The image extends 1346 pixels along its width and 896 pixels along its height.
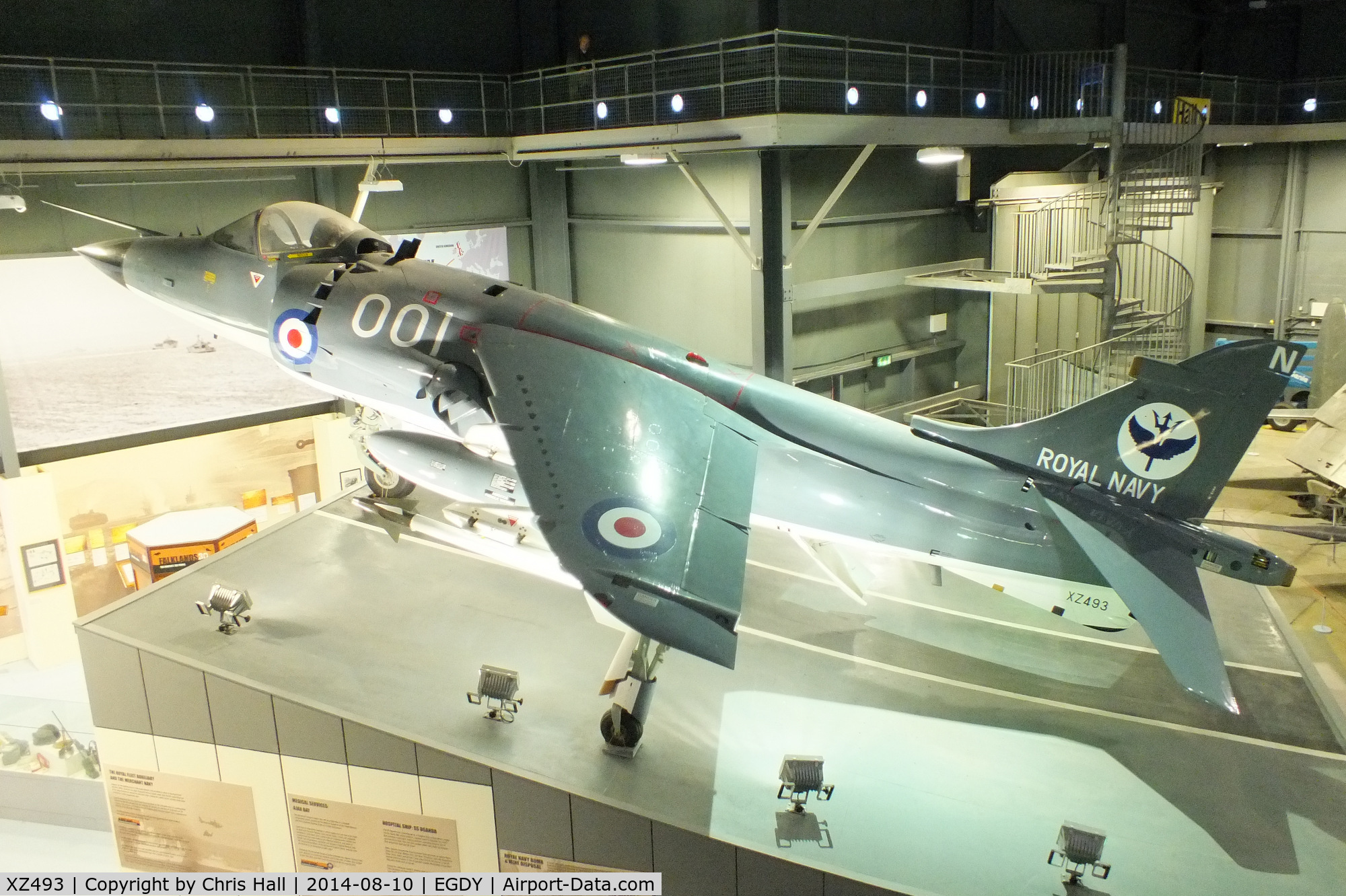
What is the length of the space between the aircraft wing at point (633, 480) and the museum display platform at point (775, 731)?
60.2 inches

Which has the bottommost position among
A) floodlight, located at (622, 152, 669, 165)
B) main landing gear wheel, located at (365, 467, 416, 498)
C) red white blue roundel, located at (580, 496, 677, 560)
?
main landing gear wheel, located at (365, 467, 416, 498)

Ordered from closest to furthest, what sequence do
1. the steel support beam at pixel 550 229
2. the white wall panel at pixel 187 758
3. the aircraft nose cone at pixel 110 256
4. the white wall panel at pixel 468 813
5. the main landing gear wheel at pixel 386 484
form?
1. the white wall panel at pixel 468 813
2. the white wall panel at pixel 187 758
3. the aircraft nose cone at pixel 110 256
4. the main landing gear wheel at pixel 386 484
5. the steel support beam at pixel 550 229

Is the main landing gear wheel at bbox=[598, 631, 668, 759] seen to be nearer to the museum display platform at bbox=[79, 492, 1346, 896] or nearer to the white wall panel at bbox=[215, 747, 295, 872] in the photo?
the museum display platform at bbox=[79, 492, 1346, 896]

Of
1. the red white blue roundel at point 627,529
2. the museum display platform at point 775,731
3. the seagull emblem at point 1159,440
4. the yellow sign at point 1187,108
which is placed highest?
the yellow sign at point 1187,108

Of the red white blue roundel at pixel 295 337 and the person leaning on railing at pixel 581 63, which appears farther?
the person leaning on railing at pixel 581 63

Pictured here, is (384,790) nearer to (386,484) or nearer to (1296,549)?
(386,484)

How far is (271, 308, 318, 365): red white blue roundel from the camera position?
8.71 metres

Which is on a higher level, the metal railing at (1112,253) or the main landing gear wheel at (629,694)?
the metal railing at (1112,253)

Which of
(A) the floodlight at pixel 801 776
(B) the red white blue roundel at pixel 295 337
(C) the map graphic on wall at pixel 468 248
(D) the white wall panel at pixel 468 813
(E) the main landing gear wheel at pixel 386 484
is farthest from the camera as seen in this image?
(C) the map graphic on wall at pixel 468 248

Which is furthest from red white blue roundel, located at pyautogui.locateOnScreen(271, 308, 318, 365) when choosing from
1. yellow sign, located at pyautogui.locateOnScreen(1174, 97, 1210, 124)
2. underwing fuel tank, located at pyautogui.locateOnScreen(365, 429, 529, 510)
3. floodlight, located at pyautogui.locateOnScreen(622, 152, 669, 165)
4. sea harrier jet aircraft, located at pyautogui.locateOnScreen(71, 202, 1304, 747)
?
yellow sign, located at pyautogui.locateOnScreen(1174, 97, 1210, 124)

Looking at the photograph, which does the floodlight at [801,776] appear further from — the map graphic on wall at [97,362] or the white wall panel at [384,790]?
the map graphic on wall at [97,362]

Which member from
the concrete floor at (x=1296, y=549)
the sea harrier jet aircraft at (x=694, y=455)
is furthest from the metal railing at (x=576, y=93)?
the concrete floor at (x=1296, y=549)

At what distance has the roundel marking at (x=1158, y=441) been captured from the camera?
6.98m

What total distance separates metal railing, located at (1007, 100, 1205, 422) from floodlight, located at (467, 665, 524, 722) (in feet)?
26.7
